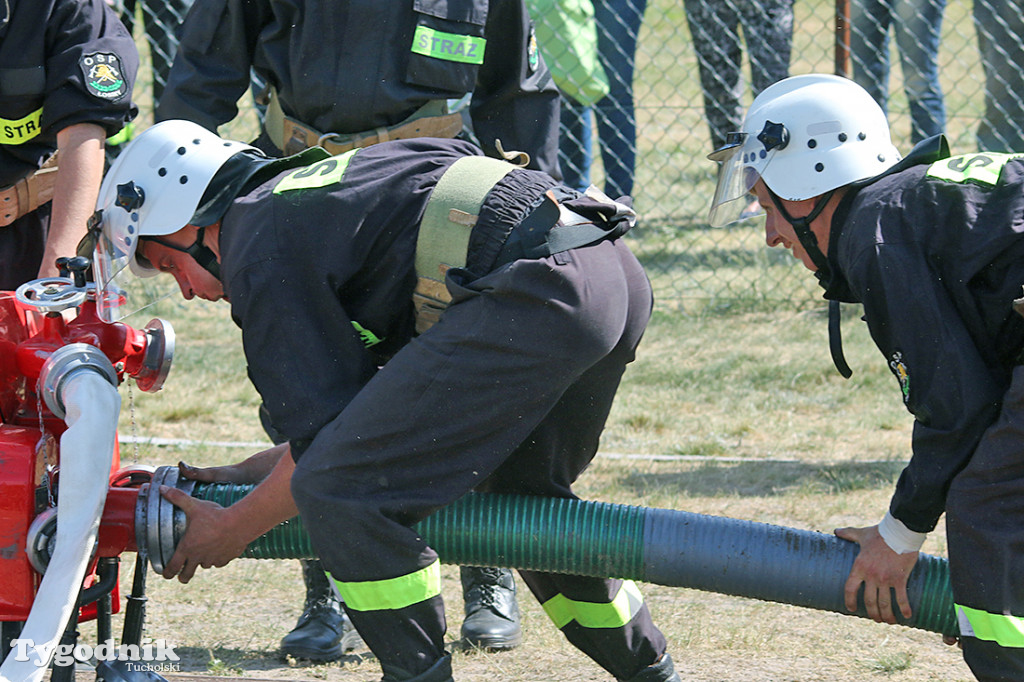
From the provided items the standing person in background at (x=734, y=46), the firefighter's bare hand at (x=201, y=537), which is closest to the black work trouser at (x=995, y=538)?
the firefighter's bare hand at (x=201, y=537)

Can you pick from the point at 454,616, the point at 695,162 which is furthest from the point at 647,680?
the point at 695,162

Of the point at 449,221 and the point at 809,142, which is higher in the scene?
the point at 809,142

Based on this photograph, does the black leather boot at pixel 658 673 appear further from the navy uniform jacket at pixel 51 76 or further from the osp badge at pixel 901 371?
the navy uniform jacket at pixel 51 76

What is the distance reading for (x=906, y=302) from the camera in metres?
2.51

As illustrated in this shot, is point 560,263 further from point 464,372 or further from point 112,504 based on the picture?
point 112,504

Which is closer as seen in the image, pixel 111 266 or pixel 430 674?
pixel 430 674

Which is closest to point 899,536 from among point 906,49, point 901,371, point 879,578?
point 879,578

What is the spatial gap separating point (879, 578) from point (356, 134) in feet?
6.32

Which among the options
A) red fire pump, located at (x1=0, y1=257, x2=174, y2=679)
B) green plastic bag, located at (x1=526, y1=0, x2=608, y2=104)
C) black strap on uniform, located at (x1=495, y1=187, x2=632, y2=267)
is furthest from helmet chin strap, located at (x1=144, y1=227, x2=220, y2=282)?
green plastic bag, located at (x1=526, y1=0, x2=608, y2=104)

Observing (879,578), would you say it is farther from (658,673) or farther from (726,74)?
(726,74)

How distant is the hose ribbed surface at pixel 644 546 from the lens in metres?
2.78

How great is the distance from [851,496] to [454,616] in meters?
1.60

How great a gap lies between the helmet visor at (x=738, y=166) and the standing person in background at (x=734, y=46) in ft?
13.0

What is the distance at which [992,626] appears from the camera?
2.49 m
